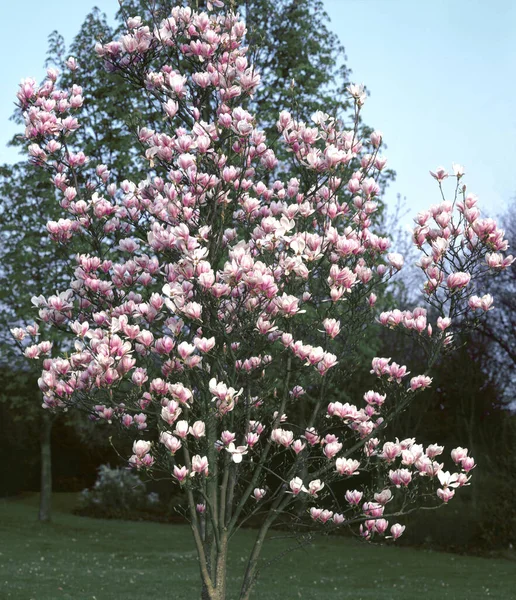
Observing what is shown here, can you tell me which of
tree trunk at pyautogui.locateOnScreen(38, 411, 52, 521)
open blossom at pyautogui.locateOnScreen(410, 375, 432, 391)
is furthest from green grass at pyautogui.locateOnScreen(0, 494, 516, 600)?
open blossom at pyautogui.locateOnScreen(410, 375, 432, 391)

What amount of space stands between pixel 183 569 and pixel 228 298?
1129 centimetres

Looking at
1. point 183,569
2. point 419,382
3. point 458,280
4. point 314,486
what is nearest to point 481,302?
point 458,280

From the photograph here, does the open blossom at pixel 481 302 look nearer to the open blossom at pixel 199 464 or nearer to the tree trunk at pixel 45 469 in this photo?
the open blossom at pixel 199 464

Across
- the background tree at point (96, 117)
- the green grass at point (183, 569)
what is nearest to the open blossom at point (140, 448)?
the green grass at point (183, 569)

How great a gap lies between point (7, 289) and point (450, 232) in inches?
575

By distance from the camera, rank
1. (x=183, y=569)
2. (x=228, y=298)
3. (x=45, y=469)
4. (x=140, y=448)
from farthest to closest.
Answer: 1. (x=45, y=469)
2. (x=183, y=569)
3. (x=228, y=298)
4. (x=140, y=448)

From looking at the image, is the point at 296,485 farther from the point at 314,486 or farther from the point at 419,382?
the point at 419,382

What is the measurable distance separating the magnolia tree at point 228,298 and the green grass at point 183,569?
6475mm

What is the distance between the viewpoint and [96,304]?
5203 mm

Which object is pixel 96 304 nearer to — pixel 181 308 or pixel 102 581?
pixel 181 308

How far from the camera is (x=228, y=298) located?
15.0 feet

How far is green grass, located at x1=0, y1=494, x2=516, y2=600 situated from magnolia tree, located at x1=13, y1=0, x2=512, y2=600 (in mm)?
6475

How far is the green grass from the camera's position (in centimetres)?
1200

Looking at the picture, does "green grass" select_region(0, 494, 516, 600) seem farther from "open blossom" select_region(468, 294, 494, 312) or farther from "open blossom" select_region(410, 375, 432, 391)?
"open blossom" select_region(468, 294, 494, 312)
